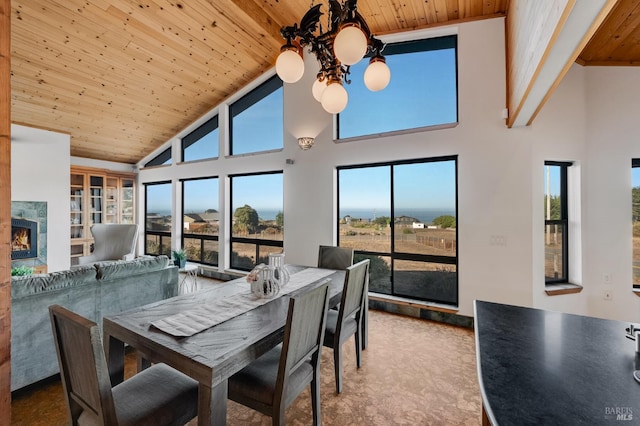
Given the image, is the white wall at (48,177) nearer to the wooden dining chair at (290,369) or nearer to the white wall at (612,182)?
the wooden dining chair at (290,369)

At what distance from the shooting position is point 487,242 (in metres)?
3.28

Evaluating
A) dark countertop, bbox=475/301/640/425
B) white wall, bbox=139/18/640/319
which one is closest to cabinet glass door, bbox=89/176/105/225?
white wall, bbox=139/18/640/319

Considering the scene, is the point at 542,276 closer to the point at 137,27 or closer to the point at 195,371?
the point at 195,371

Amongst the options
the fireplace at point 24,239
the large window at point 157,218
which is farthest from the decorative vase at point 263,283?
the large window at point 157,218

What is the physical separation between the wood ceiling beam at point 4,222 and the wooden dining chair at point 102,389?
0.81ft

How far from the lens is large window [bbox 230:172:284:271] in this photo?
16.2 ft

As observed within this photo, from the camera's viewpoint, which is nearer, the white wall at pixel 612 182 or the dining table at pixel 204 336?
the dining table at pixel 204 336

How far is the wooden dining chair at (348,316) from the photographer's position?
6.88ft

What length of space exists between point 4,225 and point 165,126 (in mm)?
4968

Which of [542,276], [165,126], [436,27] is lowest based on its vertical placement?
[542,276]

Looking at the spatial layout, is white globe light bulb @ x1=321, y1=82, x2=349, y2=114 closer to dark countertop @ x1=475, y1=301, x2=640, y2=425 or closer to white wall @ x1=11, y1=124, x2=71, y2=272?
dark countertop @ x1=475, y1=301, x2=640, y2=425

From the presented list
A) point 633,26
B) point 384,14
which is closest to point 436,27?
point 384,14

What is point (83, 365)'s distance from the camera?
1.15m

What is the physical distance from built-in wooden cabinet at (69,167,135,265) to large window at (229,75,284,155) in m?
3.10
